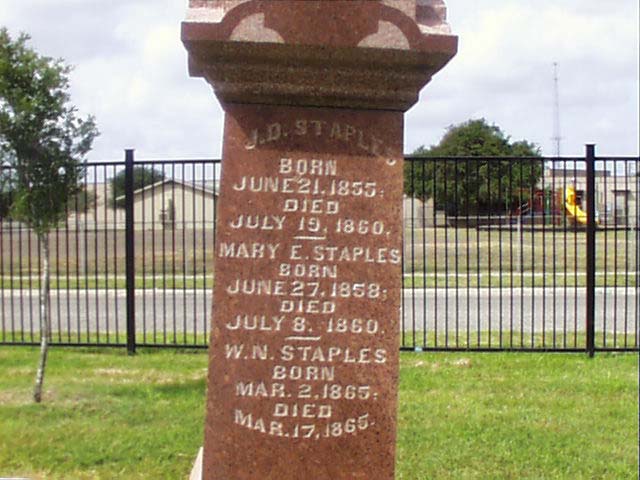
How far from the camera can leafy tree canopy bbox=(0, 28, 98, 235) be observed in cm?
689

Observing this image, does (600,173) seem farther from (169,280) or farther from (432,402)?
(169,280)

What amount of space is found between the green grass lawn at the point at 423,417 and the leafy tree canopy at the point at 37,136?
168cm

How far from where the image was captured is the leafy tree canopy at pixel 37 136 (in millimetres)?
6887

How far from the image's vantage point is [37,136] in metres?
7.05

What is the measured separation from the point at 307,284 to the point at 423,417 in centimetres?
348

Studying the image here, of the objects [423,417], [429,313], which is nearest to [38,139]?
[423,417]

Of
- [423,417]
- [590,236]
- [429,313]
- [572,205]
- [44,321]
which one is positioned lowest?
[423,417]

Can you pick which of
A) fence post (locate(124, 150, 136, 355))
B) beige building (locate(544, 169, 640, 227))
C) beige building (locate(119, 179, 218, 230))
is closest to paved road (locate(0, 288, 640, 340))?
beige building (locate(119, 179, 218, 230))

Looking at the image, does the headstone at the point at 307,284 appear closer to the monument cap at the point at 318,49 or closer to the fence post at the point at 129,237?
the monument cap at the point at 318,49

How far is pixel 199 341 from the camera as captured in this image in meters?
10.6

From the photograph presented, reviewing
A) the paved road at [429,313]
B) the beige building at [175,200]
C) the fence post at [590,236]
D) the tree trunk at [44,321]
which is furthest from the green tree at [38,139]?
the fence post at [590,236]

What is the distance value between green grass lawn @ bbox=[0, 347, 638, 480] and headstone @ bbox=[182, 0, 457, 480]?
1.92 meters

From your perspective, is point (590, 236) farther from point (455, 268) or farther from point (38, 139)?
point (38, 139)

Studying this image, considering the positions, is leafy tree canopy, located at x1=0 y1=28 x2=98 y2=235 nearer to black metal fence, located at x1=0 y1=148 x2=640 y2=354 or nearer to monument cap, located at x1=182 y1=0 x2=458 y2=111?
black metal fence, located at x1=0 y1=148 x2=640 y2=354
